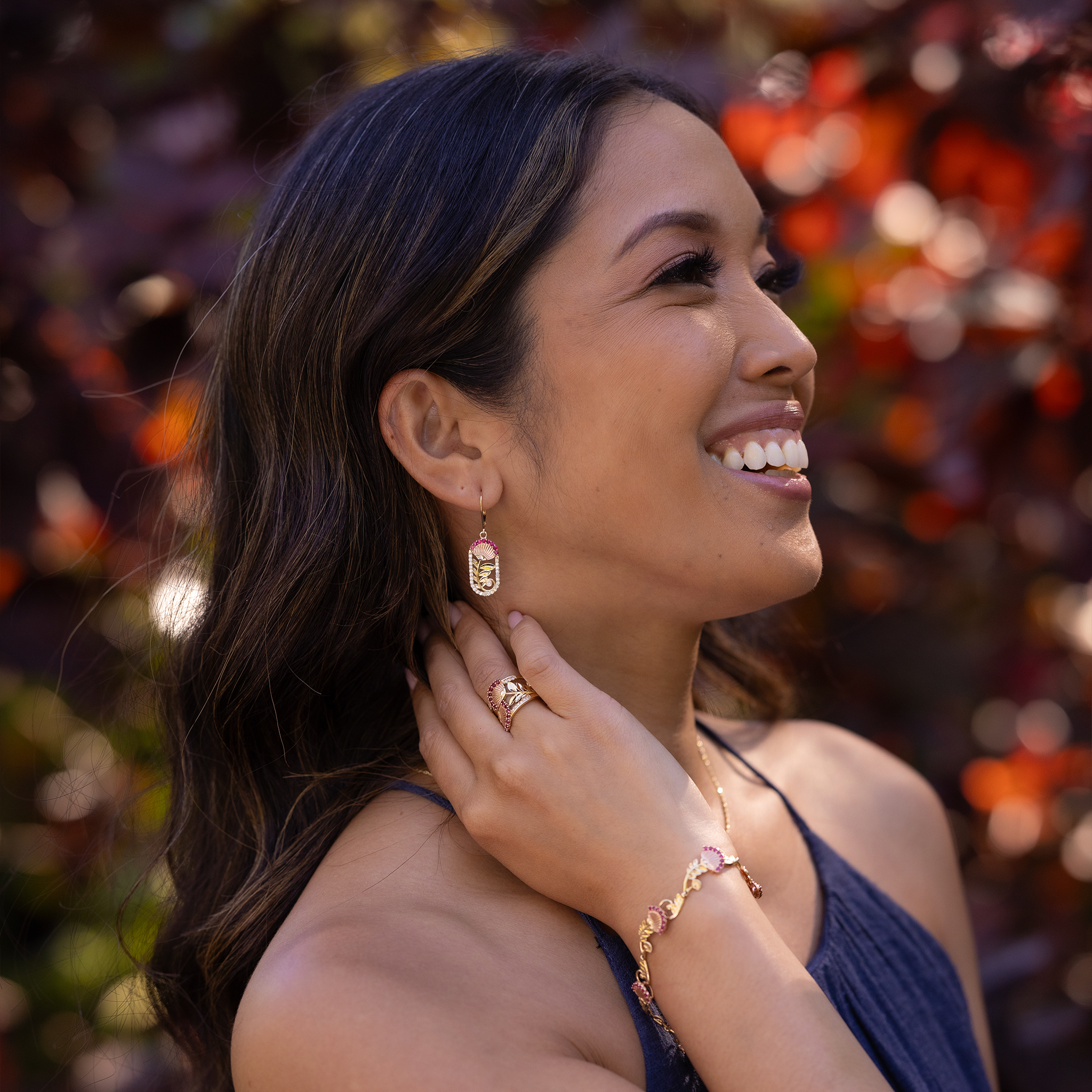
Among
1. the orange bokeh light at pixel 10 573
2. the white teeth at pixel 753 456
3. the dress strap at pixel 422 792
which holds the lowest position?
the orange bokeh light at pixel 10 573

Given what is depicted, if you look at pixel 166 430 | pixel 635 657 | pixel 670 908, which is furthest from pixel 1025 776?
pixel 166 430

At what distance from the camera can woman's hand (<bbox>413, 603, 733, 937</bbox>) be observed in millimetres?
1428

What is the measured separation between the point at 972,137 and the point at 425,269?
3.87 ft

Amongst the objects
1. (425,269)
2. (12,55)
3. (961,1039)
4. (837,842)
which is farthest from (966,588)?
(12,55)

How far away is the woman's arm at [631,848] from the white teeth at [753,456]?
1.31 feet

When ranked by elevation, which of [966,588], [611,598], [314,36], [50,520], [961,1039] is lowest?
[961,1039]

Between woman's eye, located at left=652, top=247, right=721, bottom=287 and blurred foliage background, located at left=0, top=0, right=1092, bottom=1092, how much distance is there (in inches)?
22.7

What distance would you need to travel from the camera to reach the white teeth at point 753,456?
167 cm

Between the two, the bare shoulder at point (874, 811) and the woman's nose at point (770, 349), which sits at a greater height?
the woman's nose at point (770, 349)

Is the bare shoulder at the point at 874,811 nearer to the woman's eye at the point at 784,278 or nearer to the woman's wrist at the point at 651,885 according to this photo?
the woman's wrist at the point at 651,885

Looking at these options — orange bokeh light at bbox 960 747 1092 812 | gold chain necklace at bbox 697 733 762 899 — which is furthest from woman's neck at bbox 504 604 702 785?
orange bokeh light at bbox 960 747 1092 812

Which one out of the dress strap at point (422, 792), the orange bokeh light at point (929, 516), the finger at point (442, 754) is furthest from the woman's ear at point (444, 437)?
the orange bokeh light at point (929, 516)

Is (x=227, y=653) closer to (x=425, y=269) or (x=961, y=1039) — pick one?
(x=425, y=269)

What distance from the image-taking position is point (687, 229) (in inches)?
66.4
